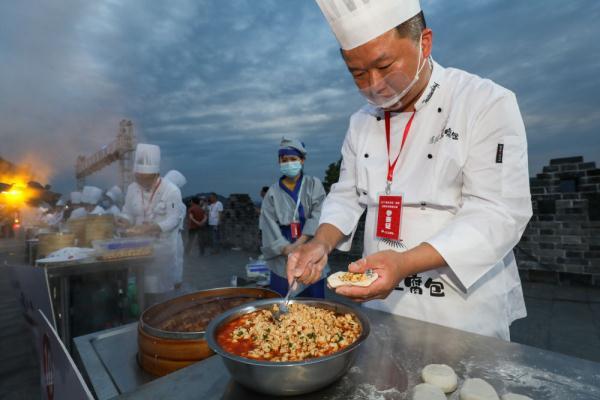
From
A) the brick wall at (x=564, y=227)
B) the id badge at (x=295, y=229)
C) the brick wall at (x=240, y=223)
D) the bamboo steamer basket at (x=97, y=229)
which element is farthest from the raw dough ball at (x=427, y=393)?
the brick wall at (x=240, y=223)

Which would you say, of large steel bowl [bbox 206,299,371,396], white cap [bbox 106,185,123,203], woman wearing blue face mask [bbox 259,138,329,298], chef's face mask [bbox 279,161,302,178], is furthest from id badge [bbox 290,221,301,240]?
white cap [bbox 106,185,123,203]

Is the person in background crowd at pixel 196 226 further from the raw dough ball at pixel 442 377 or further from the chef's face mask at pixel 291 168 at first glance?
the raw dough ball at pixel 442 377

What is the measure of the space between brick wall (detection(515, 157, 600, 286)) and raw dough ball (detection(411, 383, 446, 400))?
763 centimetres

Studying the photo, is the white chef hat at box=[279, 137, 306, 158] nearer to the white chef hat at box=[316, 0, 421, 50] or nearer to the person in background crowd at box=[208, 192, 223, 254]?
the white chef hat at box=[316, 0, 421, 50]

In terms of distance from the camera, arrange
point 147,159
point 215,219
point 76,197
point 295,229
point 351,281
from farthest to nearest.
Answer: point 76,197
point 215,219
point 147,159
point 295,229
point 351,281

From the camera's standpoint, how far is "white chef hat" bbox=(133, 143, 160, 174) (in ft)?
17.6

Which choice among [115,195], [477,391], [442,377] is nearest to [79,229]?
[442,377]

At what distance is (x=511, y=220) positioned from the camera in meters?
1.41

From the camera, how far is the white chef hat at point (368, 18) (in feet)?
5.14

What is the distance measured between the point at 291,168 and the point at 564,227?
6.17 m

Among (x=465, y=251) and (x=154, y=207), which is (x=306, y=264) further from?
(x=154, y=207)

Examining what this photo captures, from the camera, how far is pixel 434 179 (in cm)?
164

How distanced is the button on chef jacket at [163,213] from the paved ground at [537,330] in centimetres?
190

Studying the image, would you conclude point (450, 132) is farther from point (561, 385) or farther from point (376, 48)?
point (561, 385)
